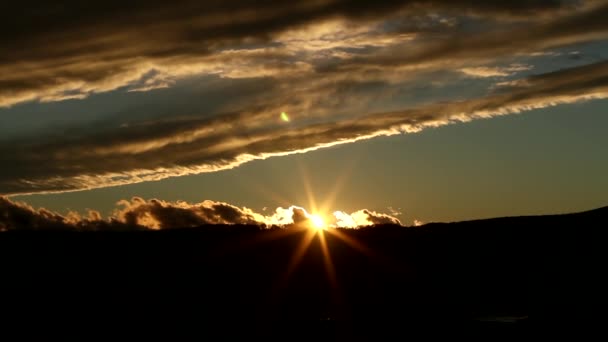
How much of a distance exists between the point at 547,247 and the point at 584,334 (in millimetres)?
85026

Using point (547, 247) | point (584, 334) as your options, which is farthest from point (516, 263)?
point (584, 334)

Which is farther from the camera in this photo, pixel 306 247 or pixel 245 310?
pixel 306 247

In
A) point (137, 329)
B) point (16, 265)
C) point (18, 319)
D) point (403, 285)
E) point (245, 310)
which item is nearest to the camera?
point (137, 329)

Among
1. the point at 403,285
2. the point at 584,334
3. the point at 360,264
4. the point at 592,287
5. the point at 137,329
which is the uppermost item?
the point at 360,264

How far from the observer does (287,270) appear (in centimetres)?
12900

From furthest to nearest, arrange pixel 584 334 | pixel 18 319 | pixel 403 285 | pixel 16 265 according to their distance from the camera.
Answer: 1. pixel 16 265
2. pixel 403 285
3. pixel 18 319
4. pixel 584 334

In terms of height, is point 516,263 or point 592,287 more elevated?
point 516,263

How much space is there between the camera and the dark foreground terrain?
94438 millimetres

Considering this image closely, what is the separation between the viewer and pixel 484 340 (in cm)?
3744

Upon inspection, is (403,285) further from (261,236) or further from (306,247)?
(261,236)

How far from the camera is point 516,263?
115938 millimetres

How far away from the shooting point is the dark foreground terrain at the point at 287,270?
94.4 m

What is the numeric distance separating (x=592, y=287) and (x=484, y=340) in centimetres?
5319

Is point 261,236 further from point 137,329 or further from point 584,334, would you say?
point 584,334
